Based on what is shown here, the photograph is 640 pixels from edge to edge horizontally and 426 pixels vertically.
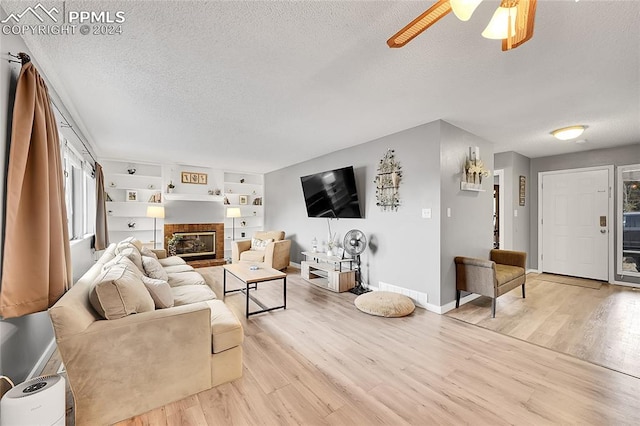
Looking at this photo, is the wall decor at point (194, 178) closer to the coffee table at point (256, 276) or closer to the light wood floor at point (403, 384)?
the coffee table at point (256, 276)

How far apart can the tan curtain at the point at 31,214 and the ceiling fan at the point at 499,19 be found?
2.16 meters

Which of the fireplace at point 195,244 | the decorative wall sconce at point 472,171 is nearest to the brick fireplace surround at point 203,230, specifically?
the fireplace at point 195,244

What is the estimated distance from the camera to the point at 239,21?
64.2 inches

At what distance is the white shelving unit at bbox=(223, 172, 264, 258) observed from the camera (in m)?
7.30

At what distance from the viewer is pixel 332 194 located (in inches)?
189

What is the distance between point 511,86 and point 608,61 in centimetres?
61

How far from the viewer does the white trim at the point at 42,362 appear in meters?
1.91

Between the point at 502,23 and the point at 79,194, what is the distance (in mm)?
5322

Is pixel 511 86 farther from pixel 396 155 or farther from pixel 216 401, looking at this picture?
pixel 216 401

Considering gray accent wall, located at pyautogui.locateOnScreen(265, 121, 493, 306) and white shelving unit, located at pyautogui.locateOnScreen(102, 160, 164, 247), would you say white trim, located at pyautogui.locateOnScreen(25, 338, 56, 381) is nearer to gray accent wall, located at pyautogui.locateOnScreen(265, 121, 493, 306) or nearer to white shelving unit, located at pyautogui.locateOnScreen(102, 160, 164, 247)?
gray accent wall, located at pyautogui.locateOnScreen(265, 121, 493, 306)

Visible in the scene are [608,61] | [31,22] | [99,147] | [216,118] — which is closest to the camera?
[31,22]

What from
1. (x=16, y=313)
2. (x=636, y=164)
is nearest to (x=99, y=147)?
(x=16, y=313)

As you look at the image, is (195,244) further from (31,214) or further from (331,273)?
(31,214)

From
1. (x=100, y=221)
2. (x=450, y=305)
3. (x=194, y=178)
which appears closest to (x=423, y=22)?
(x=450, y=305)
